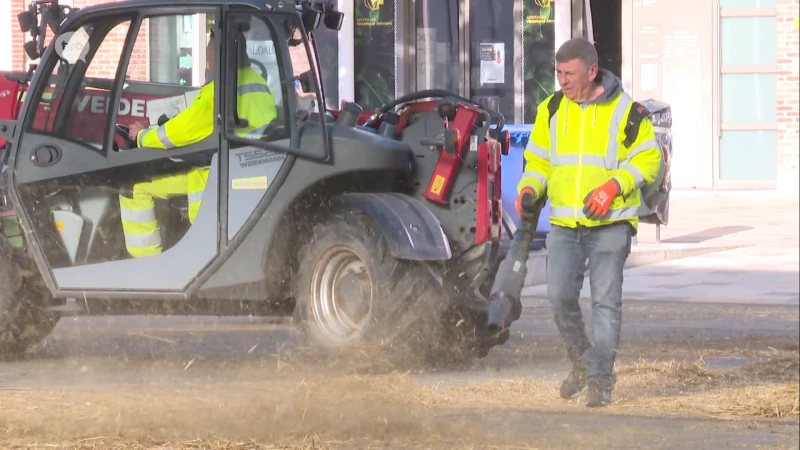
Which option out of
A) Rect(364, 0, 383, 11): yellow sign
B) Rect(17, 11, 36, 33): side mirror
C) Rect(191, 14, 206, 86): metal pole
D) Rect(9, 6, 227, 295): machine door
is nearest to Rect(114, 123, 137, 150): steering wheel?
Rect(9, 6, 227, 295): machine door

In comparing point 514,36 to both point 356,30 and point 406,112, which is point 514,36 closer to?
point 356,30

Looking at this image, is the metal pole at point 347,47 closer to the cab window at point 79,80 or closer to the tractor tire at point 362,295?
the cab window at point 79,80

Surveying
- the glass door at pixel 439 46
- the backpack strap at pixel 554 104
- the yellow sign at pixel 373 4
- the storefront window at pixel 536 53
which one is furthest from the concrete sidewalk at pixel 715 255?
the yellow sign at pixel 373 4

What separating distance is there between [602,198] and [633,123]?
1.15 feet

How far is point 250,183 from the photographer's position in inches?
309

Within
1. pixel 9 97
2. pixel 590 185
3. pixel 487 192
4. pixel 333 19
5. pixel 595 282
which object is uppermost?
pixel 333 19

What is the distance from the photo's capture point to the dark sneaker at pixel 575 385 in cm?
663

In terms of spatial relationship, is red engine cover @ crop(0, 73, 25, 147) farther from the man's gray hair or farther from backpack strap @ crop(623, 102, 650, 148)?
backpack strap @ crop(623, 102, 650, 148)

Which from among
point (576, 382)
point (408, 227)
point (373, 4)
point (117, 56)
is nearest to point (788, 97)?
point (576, 382)

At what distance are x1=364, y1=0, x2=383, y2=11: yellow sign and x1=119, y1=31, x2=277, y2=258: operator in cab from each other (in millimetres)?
5381

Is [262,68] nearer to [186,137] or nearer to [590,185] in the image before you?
[186,137]

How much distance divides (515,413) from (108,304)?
2.75 meters

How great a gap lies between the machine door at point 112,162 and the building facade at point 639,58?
82 millimetres

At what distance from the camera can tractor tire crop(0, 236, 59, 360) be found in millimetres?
8125
